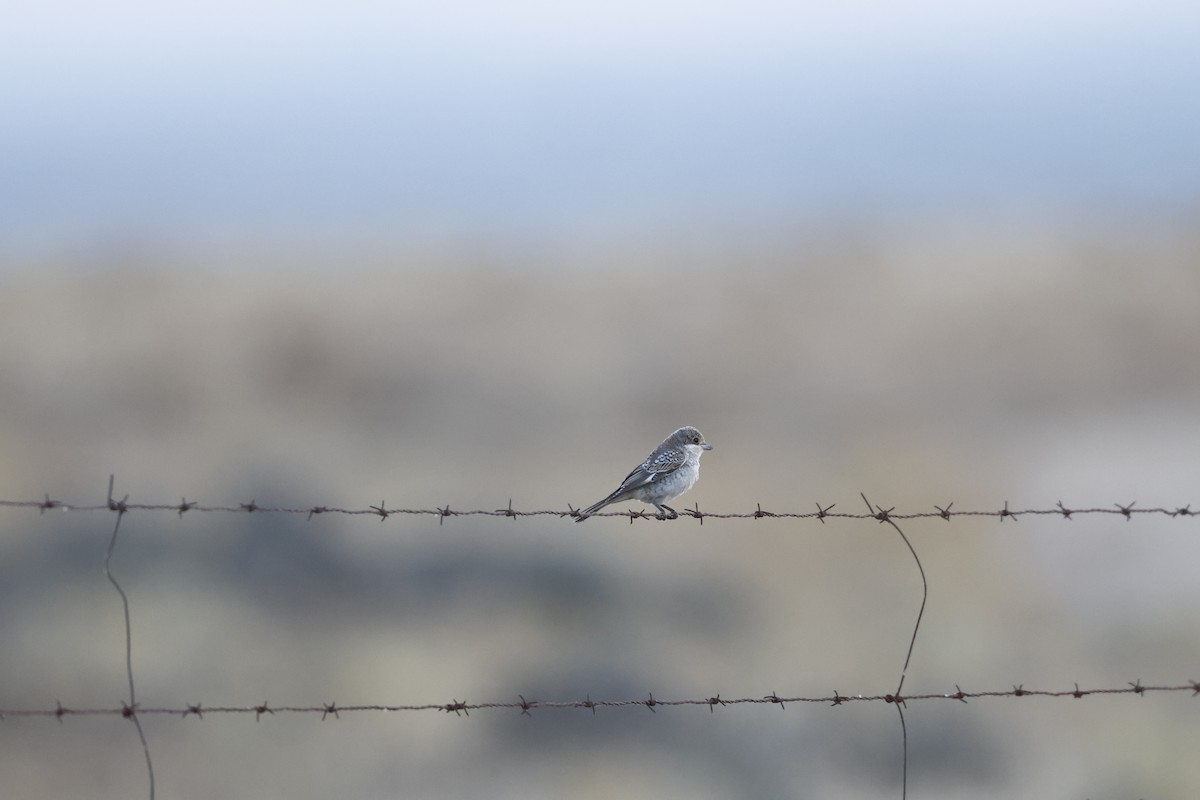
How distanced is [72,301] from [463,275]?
1282cm

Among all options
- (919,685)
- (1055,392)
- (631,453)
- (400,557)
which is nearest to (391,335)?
(631,453)

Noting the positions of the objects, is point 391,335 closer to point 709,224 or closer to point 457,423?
point 457,423

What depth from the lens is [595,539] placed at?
20.3 metres

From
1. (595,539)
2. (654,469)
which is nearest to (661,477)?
(654,469)

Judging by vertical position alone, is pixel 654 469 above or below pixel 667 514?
below

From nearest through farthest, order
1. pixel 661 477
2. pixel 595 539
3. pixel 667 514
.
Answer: pixel 667 514 → pixel 661 477 → pixel 595 539

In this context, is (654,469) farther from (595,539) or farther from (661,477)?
(595,539)

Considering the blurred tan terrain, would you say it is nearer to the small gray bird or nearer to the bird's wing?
the small gray bird

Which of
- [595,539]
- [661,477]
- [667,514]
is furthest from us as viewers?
[595,539]

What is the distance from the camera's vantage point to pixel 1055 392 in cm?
3891

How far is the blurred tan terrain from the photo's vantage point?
49.4 feet

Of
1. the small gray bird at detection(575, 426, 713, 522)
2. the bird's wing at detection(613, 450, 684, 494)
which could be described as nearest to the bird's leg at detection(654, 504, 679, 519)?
the small gray bird at detection(575, 426, 713, 522)

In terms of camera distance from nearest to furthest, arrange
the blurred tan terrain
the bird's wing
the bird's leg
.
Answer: the bird's leg, the bird's wing, the blurred tan terrain

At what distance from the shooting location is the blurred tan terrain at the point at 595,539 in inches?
593
